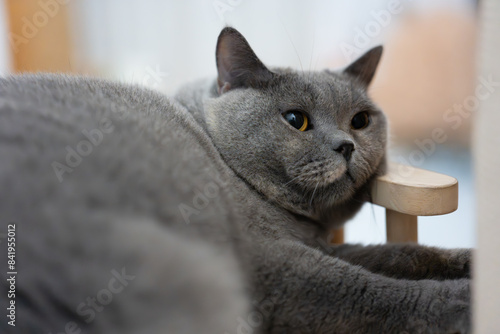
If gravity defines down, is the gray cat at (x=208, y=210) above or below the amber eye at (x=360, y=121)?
below

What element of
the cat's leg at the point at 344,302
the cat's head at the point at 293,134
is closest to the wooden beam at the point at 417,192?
the cat's head at the point at 293,134

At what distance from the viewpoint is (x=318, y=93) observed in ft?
3.64

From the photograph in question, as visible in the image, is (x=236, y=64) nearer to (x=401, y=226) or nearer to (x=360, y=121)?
(x=360, y=121)

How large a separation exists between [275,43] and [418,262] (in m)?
2.21

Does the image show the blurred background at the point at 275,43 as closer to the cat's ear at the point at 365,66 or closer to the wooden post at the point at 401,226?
the cat's ear at the point at 365,66

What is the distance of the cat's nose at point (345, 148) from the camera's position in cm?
102

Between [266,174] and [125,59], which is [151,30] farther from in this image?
[266,174]

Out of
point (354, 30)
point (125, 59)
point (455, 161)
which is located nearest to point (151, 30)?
point (125, 59)

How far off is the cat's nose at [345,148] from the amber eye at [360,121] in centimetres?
17

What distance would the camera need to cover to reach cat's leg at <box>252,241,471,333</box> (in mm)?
827

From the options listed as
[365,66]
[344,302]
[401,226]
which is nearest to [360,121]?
[365,66]

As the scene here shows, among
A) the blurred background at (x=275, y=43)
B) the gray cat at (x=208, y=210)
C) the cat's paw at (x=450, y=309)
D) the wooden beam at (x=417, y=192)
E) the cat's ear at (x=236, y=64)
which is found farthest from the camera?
the blurred background at (x=275, y=43)

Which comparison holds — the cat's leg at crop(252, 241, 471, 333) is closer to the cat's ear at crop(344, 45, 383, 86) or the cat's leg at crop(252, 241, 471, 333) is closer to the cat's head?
the cat's head

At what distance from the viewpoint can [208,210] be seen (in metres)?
Answer: 0.79
